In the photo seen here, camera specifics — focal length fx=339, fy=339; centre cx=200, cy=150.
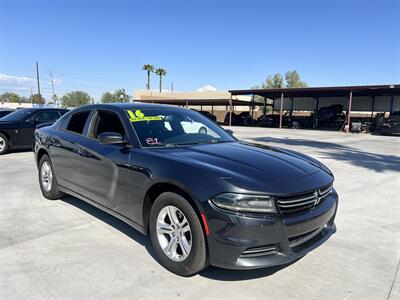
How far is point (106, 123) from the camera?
4336 millimetres

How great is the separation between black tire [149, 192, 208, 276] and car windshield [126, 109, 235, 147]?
77 centimetres

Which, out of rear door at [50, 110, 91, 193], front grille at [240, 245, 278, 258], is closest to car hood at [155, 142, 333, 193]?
front grille at [240, 245, 278, 258]

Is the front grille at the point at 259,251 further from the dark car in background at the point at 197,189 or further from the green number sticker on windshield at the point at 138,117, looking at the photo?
the green number sticker on windshield at the point at 138,117

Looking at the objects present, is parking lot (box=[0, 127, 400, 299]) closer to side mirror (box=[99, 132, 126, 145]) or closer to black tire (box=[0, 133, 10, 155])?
side mirror (box=[99, 132, 126, 145])

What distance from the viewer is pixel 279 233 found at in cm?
272

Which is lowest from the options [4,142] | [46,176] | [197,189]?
[4,142]

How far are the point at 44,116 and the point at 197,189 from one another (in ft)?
35.0

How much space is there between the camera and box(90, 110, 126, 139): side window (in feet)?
13.5

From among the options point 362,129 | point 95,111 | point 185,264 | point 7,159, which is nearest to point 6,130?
point 7,159

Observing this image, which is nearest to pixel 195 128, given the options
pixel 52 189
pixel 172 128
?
pixel 172 128

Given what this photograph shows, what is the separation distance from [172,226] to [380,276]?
2032 mm

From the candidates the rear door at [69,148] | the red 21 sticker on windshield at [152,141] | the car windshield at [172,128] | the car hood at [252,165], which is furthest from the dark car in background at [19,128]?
the car hood at [252,165]

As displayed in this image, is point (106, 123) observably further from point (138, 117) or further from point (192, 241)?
point (192, 241)

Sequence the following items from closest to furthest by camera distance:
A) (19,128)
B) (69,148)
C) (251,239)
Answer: (251,239) → (69,148) → (19,128)
